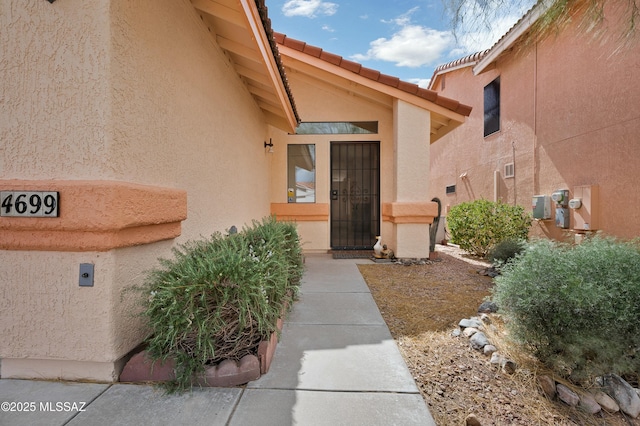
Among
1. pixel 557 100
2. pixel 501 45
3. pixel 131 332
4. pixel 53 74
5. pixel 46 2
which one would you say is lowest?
pixel 131 332

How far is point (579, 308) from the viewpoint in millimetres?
2258

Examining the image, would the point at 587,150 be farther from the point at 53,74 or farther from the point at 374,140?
the point at 53,74

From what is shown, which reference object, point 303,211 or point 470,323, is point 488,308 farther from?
point 303,211

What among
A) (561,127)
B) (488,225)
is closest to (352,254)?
(488,225)

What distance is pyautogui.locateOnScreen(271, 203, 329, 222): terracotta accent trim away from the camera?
8.23 meters

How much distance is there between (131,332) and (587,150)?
8.43 metres

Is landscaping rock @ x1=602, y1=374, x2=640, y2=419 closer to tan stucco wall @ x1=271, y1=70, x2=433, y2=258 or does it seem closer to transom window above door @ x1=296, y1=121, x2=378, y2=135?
tan stucco wall @ x1=271, y1=70, x2=433, y2=258

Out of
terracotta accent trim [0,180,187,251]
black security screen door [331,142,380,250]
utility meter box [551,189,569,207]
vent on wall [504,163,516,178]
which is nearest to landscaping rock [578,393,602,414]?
terracotta accent trim [0,180,187,251]

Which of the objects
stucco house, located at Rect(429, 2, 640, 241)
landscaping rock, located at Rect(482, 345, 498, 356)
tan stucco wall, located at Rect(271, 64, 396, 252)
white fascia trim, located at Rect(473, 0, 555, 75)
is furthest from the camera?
tan stucco wall, located at Rect(271, 64, 396, 252)

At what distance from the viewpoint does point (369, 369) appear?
8.52 feet

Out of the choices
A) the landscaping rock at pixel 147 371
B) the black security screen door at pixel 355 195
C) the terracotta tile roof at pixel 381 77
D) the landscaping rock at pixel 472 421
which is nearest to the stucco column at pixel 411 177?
the terracotta tile roof at pixel 381 77

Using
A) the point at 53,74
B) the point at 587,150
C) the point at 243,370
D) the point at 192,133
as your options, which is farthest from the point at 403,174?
the point at 53,74

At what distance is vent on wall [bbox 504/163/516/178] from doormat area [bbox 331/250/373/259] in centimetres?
496

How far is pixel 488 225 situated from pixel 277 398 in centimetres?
727
